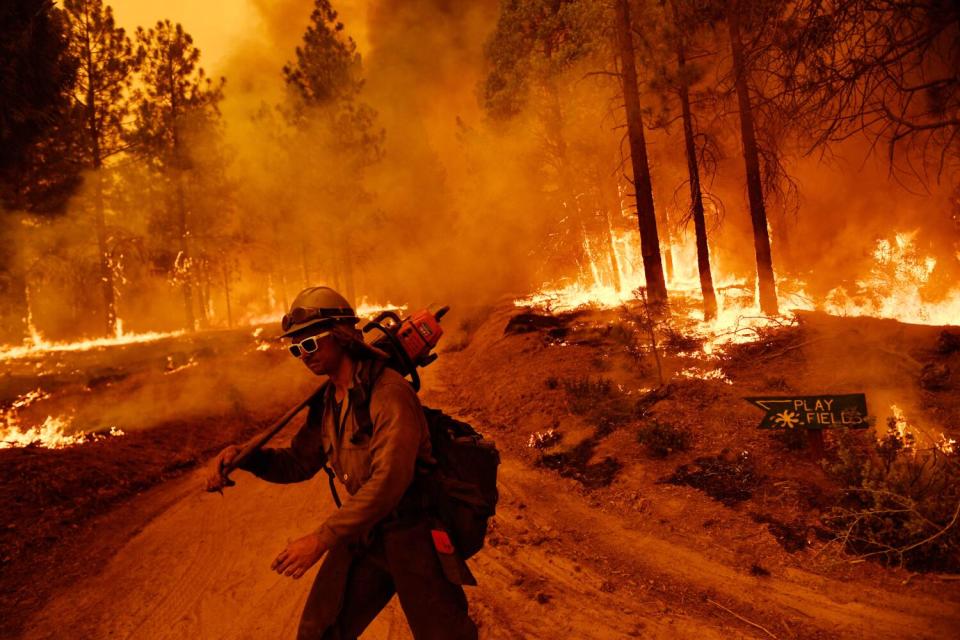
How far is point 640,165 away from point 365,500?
36.3 ft

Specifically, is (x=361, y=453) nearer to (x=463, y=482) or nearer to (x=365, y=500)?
(x=365, y=500)

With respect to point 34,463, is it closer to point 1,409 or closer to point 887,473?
point 1,409

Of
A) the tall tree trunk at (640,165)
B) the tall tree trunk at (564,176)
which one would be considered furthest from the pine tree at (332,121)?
the tall tree trunk at (640,165)

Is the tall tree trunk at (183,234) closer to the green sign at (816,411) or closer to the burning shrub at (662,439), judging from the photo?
the burning shrub at (662,439)

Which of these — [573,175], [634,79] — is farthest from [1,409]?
[573,175]

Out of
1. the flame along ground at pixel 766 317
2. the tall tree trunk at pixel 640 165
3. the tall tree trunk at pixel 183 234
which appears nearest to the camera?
the flame along ground at pixel 766 317

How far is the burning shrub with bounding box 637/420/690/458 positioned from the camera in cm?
585

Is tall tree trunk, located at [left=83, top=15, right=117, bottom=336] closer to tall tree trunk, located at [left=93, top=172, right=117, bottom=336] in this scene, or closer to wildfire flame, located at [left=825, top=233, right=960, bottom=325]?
tall tree trunk, located at [left=93, top=172, right=117, bottom=336]

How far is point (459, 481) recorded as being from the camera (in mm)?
2295

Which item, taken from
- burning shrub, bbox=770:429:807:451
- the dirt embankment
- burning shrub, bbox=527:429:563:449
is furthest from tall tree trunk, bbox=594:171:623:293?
burning shrub, bbox=770:429:807:451

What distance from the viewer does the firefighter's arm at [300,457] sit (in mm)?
2601

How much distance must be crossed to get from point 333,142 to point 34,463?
73.8 ft

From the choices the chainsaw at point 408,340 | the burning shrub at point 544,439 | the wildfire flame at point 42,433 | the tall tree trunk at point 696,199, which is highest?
the tall tree trunk at point 696,199

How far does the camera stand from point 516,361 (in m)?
10.9
